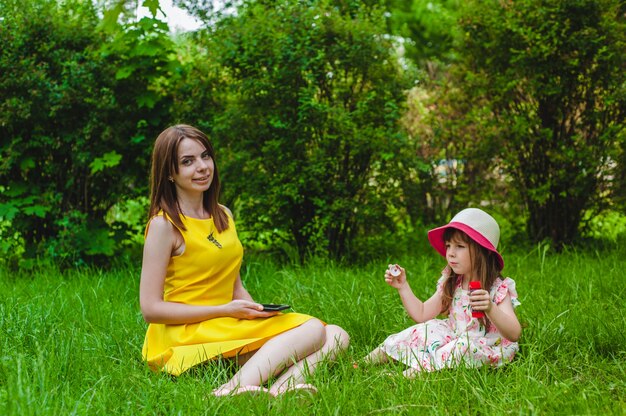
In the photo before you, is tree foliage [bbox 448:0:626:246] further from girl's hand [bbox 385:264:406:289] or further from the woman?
the woman

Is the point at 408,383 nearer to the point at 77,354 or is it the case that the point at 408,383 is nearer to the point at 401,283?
the point at 401,283

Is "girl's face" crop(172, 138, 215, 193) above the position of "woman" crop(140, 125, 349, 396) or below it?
above

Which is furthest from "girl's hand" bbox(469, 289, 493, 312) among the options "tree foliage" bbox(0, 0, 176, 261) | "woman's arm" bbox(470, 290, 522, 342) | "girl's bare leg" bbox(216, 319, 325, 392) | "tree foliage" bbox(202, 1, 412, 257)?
"tree foliage" bbox(0, 0, 176, 261)

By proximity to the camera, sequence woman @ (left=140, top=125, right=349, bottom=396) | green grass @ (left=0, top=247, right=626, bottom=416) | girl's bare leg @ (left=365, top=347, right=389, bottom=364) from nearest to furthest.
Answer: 1. green grass @ (left=0, top=247, right=626, bottom=416)
2. woman @ (left=140, top=125, right=349, bottom=396)
3. girl's bare leg @ (left=365, top=347, right=389, bottom=364)

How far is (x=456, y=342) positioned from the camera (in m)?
3.08

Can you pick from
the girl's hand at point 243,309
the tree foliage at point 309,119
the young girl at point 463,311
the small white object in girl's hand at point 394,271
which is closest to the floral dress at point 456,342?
the young girl at point 463,311

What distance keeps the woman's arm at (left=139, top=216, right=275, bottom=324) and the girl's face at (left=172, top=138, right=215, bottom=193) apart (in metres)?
0.21

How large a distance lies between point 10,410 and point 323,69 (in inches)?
153

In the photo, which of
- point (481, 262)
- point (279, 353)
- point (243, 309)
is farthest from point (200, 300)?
point (481, 262)

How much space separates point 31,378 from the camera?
3.01m

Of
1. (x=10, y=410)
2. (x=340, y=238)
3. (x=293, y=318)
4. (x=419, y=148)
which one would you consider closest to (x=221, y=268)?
(x=293, y=318)

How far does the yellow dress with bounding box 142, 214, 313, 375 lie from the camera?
3043mm

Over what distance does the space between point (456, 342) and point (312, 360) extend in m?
0.64

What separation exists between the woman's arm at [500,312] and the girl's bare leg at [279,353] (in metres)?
0.71
